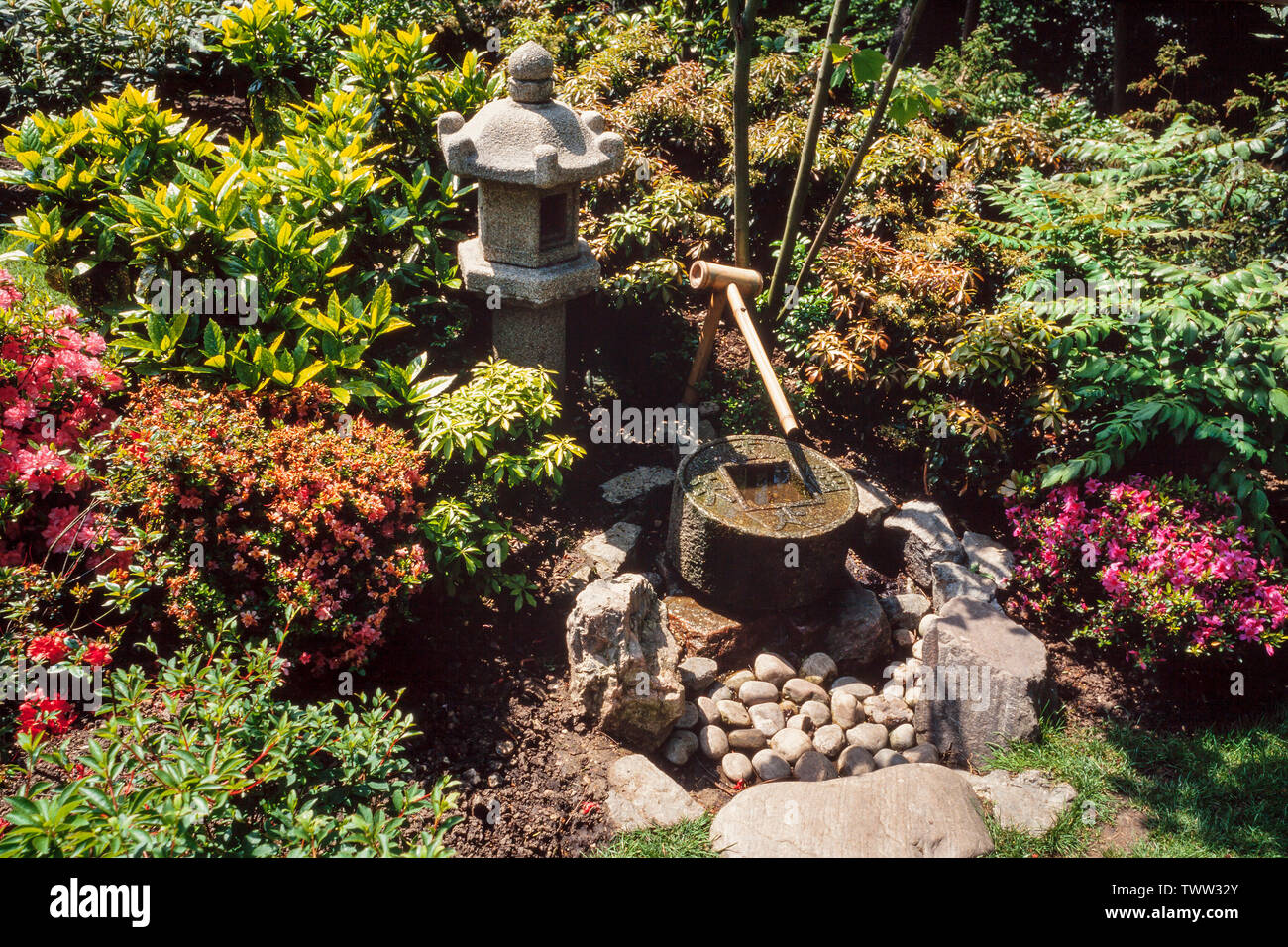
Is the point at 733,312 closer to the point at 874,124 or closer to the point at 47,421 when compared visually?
the point at 874,124

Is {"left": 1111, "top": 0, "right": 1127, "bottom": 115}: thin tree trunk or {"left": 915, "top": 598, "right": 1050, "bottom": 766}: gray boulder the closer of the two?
{"left": 915, "top": 598, "right": 1050, "bottom": 766}: gray boulder

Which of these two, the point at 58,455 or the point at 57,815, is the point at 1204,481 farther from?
the point at 58,455

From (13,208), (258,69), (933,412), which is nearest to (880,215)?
(933,412)

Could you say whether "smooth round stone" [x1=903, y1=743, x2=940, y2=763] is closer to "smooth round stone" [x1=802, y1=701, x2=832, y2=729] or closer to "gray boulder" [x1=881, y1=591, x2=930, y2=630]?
"smooth round stone" [x1=802, y1=701, x2=832, y2=729]

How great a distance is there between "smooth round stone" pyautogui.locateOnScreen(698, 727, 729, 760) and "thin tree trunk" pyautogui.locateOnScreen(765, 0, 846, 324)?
3202 millimetres

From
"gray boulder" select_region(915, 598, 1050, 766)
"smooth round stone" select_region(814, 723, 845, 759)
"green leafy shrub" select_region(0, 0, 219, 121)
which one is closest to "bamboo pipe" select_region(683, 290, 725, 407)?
"gray boulder" select_region(915, 598, 1050, 766)

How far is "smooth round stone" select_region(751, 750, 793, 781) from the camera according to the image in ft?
13.9

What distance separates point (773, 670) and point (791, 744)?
1.55 feet

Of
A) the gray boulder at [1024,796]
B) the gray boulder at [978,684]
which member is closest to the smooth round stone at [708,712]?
the gray boulder at [978,684]

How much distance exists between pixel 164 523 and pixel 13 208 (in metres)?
5.59

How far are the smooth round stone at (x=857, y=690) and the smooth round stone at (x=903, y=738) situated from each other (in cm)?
25

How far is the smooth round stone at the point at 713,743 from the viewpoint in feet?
14.1

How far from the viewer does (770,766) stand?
13.9 ft

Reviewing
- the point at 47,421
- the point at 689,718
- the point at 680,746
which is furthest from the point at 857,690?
the point at 47,421
